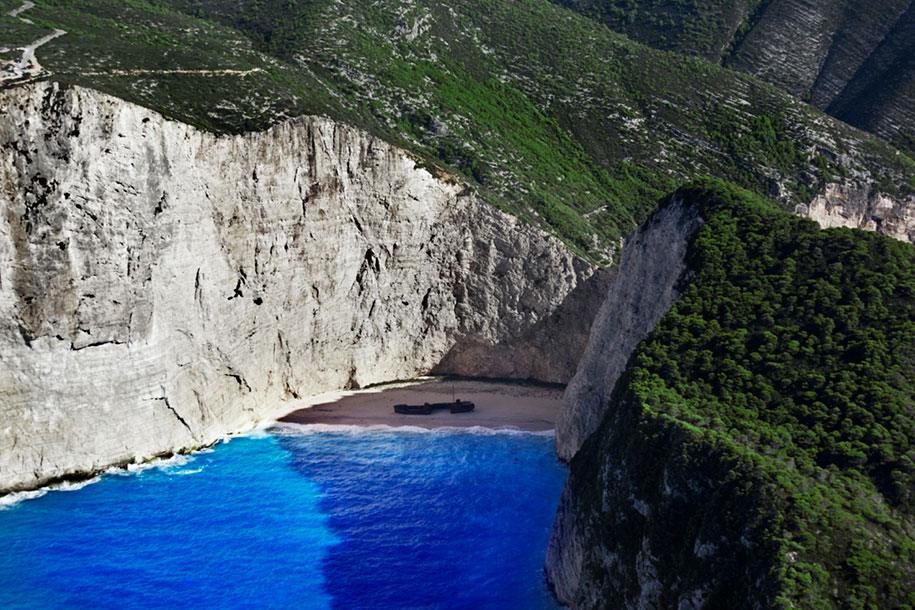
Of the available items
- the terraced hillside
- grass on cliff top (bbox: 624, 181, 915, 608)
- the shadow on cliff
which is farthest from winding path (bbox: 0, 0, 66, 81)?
the terraced hillside

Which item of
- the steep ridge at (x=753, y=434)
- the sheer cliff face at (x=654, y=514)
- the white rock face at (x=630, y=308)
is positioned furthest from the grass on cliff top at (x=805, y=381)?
the white rock face at (x=630, y=308)

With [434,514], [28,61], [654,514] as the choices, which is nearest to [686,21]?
[28,61]

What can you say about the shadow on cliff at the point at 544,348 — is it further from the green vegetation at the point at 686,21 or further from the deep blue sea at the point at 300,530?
the green vegetation at the point at 686,21

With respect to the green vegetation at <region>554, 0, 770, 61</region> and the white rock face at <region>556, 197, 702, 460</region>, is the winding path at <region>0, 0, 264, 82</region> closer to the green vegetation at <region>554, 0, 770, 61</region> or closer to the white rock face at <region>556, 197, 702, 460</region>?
the white rock face at <region>556, 197, 702, 460</region>

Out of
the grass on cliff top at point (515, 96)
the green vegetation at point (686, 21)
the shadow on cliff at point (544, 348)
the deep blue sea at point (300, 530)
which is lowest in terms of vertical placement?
the deep blue sea at point (300, 530)

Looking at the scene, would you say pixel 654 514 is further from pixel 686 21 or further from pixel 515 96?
pixel 686 21

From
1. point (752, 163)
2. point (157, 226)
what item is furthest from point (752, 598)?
point (752, 163)

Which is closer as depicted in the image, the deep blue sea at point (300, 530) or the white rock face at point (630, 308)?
the deep blue sea at point (300, 530)
